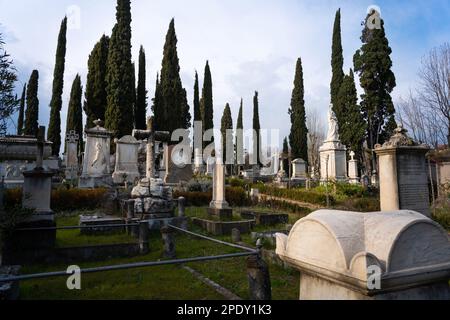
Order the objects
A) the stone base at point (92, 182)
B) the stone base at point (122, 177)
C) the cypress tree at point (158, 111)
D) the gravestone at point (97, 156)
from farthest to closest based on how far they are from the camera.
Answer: the cypress tree at point (158, 111)
the stone base at point (122, 177)
the gravestone at point (97, 156)
the stone base at point (92, 182)

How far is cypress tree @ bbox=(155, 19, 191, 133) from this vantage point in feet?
108

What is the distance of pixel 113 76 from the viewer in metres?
27.9

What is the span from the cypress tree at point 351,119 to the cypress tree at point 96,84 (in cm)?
2450

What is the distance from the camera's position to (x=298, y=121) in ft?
119

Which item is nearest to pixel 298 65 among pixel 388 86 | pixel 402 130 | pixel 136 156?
pixel 388 86

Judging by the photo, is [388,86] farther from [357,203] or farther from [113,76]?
[113,76]

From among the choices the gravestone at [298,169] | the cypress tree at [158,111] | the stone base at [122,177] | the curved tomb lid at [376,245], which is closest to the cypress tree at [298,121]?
the gravestone at [298,169]

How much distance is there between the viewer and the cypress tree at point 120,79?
2698 centimetres

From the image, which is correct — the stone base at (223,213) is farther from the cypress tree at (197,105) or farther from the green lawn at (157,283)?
the cypress tree at (197,105)

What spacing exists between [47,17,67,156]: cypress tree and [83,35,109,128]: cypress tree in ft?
16.3

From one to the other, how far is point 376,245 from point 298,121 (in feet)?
118

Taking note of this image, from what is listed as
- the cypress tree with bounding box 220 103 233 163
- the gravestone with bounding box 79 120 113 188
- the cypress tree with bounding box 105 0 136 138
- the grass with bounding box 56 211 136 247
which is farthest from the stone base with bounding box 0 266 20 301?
the cypress tree with bounding box 220 103 233 163

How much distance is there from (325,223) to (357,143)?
29097 mm
